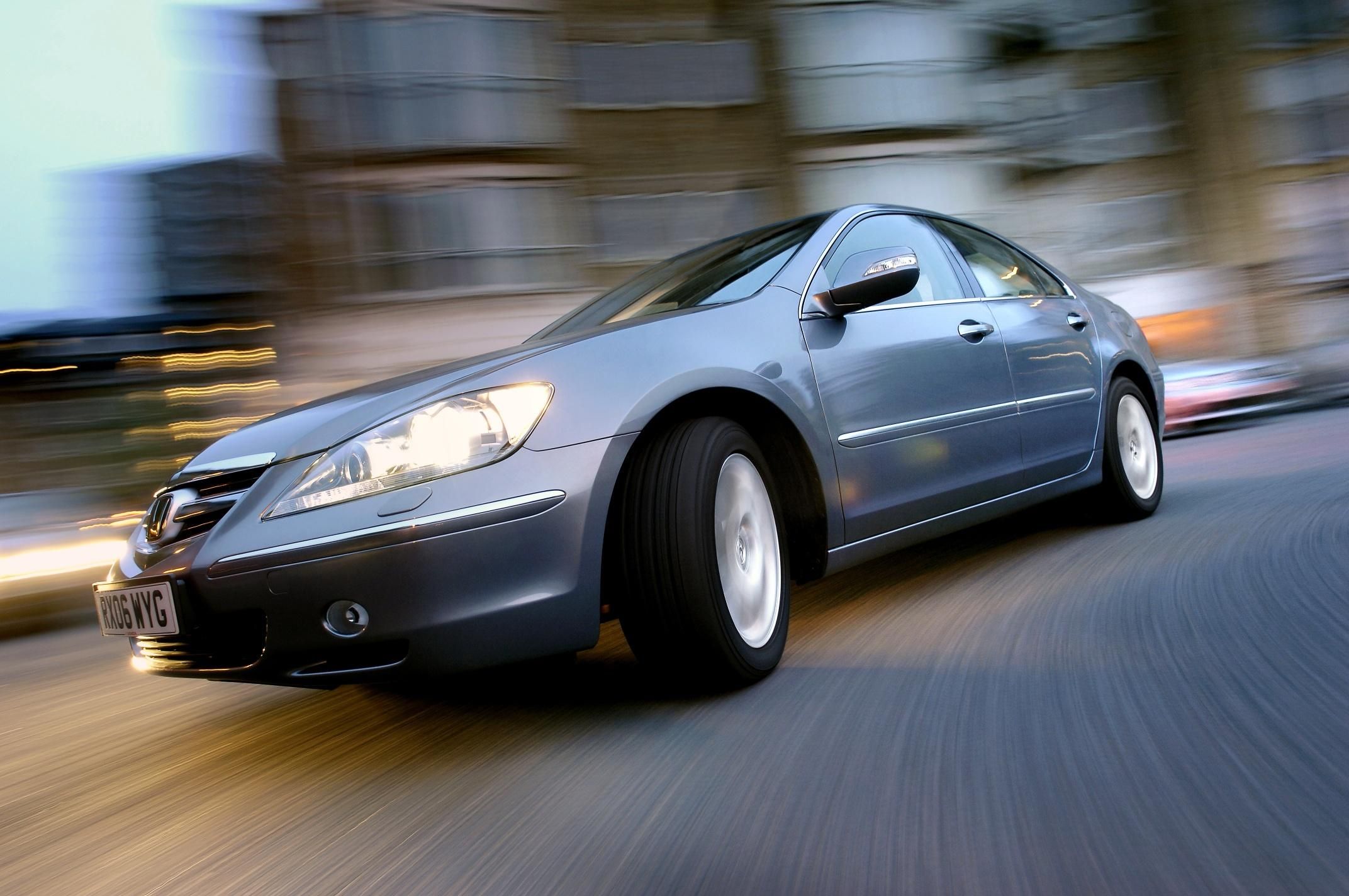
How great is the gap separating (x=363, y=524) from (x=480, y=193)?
1577cm

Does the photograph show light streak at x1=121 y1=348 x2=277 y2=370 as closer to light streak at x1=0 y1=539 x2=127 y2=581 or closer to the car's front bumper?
light streak at x1=0 y1=539 x2=127 y2=581

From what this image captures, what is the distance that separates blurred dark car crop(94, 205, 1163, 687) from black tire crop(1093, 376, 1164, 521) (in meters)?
1.20

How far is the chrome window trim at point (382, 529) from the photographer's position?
2502mm

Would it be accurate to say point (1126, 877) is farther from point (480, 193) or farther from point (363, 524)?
point (480, 193)

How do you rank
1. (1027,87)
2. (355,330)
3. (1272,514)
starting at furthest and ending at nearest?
(1027,87)
(355,330)
(1272,514)

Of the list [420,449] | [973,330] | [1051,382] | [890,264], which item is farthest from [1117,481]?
[420,449]

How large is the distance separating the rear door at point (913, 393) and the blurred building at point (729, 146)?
43.5ft

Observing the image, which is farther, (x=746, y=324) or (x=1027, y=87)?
(x=1027, y=87)

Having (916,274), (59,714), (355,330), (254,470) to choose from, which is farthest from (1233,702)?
(355,330)

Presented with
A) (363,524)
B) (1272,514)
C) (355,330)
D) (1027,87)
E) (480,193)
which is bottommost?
(1272,514)

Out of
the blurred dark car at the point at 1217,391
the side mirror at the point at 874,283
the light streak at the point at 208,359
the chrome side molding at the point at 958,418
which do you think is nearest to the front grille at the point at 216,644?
the chrome side molding at the point at 958,418

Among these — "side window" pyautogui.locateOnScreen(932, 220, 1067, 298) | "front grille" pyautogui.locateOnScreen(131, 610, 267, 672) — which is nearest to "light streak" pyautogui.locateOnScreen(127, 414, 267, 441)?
"side window" pyautogui.locateOnScreen(932, 220, 1067, 298)

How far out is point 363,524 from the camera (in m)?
2.51

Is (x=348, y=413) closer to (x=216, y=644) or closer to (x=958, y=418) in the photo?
(x=216, y=644)
